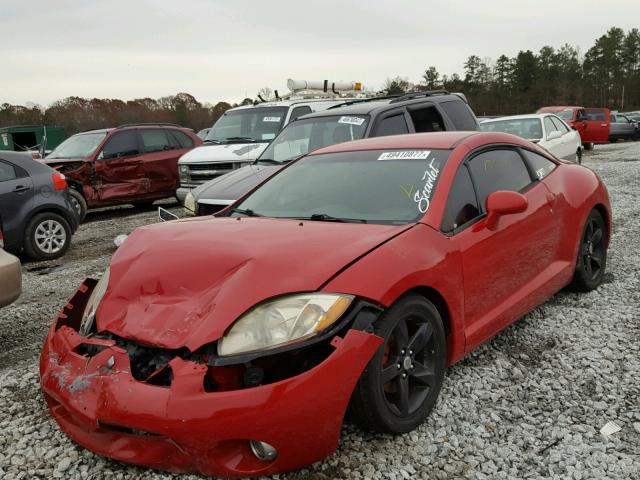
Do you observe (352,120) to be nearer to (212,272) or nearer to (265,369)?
(212,272)

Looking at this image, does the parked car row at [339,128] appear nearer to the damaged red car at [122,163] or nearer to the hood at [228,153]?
the hood at [228,153]

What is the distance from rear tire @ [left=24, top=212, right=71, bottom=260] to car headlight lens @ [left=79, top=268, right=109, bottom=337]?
5.16 metres

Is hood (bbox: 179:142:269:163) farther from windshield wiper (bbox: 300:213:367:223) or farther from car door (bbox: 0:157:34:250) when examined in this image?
windshield wiper (bbox: 300:213:367:223)

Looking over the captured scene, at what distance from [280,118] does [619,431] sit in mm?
8576

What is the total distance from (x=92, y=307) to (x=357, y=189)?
1.64 metres

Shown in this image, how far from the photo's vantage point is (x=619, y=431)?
9.54ft

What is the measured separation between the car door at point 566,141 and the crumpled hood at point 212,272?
10.0 metres

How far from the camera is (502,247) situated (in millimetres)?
3572

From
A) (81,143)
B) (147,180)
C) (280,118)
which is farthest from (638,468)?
(81,143)

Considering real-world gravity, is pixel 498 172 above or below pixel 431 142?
below

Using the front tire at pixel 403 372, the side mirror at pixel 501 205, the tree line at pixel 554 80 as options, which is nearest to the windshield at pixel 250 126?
the side mirror at pixel 501 205

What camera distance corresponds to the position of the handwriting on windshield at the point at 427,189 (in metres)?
3.32

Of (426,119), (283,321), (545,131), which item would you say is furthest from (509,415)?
(545,131)

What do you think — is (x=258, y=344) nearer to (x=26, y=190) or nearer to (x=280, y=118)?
(x=26, y=190)
